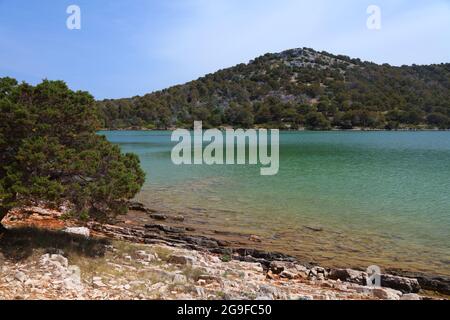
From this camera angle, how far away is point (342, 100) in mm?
187750

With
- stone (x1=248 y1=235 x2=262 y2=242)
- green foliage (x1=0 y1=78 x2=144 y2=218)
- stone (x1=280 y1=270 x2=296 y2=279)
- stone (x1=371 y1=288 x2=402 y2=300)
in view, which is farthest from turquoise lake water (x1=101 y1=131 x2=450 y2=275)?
green foliage (x1=0 y1=78 x2=144 y2=218)

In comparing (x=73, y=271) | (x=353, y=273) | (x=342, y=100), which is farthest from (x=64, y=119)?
(x=342, y=100)

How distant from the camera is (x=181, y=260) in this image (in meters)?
12.6

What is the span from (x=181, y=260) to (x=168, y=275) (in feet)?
6.72

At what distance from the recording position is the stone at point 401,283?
12312 mm

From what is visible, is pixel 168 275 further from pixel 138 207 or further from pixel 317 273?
pixel 138 207

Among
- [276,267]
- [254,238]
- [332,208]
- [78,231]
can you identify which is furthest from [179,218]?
[332,208]

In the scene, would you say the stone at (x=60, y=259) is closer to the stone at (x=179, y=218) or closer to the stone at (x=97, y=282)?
the stone at (x=97, y=282)

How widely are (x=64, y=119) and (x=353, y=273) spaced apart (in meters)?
11.0

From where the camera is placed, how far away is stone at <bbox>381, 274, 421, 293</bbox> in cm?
1231

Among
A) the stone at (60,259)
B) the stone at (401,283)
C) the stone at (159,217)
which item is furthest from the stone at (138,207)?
the stone at (401,283)

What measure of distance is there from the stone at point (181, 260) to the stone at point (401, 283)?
651 centimetres

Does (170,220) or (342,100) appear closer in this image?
(170,220)
